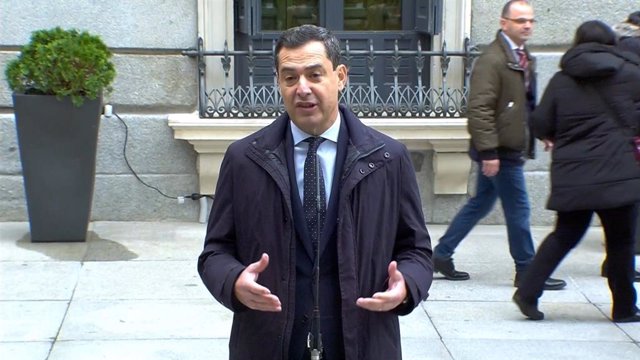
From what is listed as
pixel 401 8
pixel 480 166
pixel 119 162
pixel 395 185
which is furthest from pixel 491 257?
pixel 395 185

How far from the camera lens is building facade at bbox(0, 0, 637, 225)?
8352 millimetres

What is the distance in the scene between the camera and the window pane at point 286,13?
28.9 feet

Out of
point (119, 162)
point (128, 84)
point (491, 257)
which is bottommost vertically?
point (491, 257)

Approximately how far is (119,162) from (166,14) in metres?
1.19

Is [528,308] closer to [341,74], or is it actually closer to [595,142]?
[595,142]

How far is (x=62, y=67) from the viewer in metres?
7.40

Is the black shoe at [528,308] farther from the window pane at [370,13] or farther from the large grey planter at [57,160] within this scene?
the window pane at [370,13]

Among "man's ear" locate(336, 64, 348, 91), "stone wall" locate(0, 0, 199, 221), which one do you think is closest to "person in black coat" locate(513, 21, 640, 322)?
"man's ear" locate(336, 64, 348, 91)

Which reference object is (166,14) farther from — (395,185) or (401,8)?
(395,185)

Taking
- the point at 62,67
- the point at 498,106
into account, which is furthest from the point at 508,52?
the point at 62,67

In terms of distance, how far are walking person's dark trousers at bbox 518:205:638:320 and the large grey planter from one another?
3.19m

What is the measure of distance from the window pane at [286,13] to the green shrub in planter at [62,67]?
64.6 inches

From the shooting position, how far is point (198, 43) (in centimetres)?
839

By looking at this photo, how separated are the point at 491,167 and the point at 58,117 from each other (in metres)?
2.99
